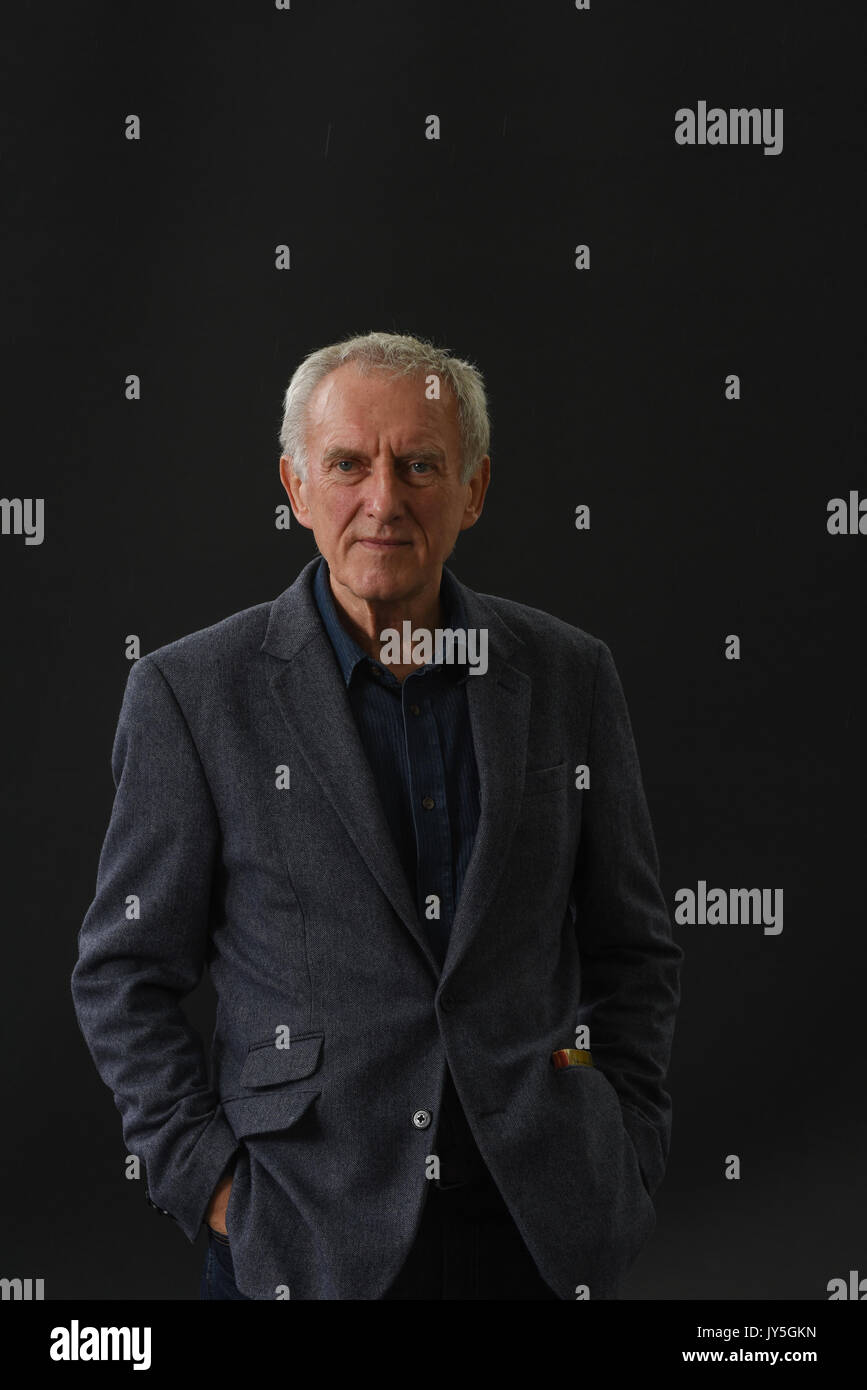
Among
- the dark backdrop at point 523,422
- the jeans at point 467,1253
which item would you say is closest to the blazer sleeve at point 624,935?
the jeans at point 467,1253

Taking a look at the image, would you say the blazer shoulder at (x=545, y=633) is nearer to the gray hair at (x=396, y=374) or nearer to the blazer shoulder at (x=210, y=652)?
the gray hair at (x=396, y=374)

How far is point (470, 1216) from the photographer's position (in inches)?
89.0

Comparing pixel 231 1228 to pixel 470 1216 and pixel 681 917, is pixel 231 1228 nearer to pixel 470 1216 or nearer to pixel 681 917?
pixel 470 1216

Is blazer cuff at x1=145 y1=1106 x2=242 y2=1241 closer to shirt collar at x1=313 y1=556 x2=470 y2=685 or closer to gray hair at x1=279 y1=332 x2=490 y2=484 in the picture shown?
shirt collar at x1=313 y1=556 x2=470 y2=685

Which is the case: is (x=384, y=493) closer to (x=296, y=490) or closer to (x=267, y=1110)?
(x=296, y=490)

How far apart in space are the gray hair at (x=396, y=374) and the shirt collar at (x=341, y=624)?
0.16 m

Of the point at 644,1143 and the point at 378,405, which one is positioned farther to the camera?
the point at 644,1143

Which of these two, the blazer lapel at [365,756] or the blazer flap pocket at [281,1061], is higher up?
the blazer lapel at [365,756]

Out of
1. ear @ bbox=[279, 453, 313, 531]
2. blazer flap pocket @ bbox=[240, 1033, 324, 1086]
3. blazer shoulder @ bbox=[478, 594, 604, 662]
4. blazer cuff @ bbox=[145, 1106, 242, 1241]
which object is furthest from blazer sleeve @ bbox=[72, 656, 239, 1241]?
blazer shoulder @ bbox=[478, 594, 604, 662]

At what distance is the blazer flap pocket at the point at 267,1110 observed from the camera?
2.20 m

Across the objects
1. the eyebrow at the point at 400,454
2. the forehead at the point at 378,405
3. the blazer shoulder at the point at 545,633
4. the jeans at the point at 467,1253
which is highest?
the forehead at the point at 378,405

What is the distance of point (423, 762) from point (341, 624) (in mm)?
259

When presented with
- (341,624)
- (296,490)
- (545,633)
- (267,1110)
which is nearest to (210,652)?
(341,624)

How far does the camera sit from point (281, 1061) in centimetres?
223
